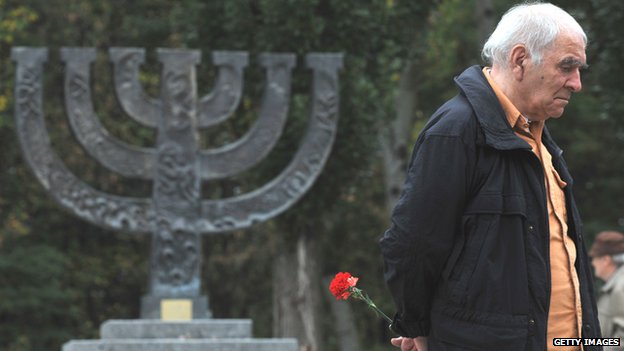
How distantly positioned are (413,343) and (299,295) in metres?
10.1

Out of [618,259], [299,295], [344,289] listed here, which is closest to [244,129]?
[299,295]

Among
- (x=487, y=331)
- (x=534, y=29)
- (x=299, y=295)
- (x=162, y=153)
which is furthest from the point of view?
(x=299, y=295)

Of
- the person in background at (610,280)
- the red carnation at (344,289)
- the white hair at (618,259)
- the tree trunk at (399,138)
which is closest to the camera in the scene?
the red carnation at (344,289)

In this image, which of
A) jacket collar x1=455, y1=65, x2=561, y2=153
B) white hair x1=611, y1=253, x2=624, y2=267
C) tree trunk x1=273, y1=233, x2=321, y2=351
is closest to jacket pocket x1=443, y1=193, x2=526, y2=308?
jacket collar x1=455, y1=65, x2=561, y2=153

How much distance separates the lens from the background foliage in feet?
37.7

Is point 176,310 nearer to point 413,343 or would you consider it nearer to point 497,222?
point 413,343

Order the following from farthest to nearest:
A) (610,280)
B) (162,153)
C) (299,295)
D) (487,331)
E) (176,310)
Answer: (299,295)
(162,153)
(176,310)
(610,280)
(487,331)

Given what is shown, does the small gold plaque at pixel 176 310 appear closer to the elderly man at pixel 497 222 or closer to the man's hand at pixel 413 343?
the man's hand at pixel 413 343

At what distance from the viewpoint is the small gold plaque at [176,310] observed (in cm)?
853

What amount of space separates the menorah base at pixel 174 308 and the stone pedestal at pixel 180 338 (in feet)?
0.69

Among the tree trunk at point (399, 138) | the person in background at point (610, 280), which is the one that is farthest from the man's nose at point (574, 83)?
the tree trunk at point (399, 138)

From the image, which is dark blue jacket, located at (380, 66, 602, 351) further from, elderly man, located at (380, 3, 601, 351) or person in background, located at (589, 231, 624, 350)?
person in background, located at (589, 231, 624, 350)

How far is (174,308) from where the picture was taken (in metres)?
8.55

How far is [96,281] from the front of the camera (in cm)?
1764
